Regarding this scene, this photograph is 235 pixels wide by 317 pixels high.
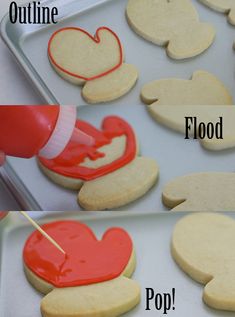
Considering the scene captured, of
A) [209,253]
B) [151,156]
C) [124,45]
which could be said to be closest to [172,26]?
[124,45]

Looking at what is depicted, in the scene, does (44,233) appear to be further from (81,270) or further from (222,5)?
(222,5)

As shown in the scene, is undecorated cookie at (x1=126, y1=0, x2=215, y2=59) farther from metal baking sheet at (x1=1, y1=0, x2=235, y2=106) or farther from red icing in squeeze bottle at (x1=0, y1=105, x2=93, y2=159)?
red icing in squeeze bottle at (x1=0, y1=105, x2=93, y2=159)

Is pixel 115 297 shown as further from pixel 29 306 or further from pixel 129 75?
pixel 129 75

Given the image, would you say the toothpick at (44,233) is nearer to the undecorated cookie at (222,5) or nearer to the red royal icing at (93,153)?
the red royal icing at (93,153)

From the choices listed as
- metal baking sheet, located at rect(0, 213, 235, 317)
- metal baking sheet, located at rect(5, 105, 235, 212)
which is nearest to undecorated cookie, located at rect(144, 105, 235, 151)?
metal baking sheet, located at rect(5, 105, 235, 212)

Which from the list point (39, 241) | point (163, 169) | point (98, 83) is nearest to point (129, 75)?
point (98, 83)
